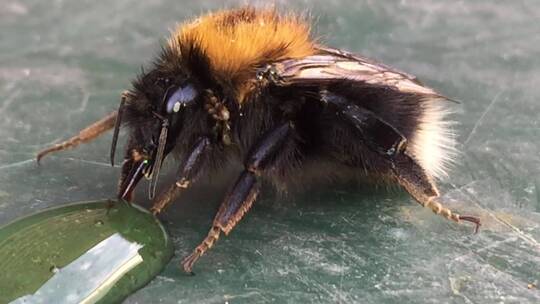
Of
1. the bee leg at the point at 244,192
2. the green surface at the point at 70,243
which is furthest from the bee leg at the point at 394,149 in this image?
the green surface at the point at 70,243

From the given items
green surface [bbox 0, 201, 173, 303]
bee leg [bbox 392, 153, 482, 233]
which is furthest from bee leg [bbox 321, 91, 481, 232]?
green surface [bbox 0, 201, 173, 303]

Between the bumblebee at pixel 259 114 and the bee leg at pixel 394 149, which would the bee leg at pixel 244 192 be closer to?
the bumblebee at pixel 259 114

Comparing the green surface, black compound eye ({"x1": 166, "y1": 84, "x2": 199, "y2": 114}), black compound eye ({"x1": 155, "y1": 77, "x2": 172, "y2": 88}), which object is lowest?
the green surface

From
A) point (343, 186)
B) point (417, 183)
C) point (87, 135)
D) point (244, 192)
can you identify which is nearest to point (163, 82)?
point (244, 192)


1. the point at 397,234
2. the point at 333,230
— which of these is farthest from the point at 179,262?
the point at 397,234

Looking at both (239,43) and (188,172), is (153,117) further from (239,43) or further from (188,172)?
(239,43)

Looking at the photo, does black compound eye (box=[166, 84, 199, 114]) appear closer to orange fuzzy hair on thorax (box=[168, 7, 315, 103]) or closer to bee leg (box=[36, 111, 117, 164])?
orange fuzzy hair on thorax (box=[168, 7, 315, 103])
